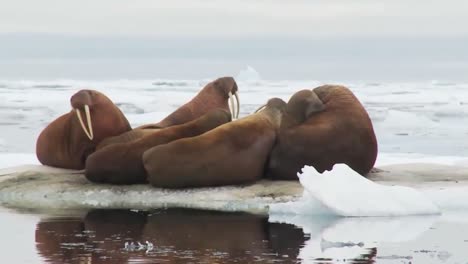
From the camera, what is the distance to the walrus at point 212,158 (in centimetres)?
901

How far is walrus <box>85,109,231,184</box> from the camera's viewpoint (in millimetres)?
9398

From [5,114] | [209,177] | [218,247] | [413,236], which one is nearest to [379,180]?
[209,177]

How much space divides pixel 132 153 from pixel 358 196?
219cm

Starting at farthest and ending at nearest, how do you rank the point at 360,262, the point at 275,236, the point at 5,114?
the point at 5,114
the point at 275,236
the point at 360,262

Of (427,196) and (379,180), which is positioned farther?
(379,180)

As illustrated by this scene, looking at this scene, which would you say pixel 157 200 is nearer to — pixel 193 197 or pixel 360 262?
pixel 193 197

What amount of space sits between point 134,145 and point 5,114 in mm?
15644

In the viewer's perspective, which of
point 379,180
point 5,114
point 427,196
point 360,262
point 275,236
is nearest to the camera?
point 360,262

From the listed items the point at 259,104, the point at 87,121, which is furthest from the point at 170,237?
the point at 259,104

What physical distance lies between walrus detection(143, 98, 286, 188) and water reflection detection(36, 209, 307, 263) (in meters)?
Result: 0.48

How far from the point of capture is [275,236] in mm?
7277

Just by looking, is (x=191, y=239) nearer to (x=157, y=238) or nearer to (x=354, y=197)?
(x=157, y=238)

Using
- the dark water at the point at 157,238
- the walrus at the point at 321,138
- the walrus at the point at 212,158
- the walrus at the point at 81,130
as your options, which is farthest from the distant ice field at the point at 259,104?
the dark water at the point at 157,238

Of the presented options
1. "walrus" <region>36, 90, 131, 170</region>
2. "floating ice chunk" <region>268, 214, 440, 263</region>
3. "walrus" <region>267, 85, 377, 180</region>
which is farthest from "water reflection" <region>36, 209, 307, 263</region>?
"walrus" <region>36, 90, 131, 170</region>
